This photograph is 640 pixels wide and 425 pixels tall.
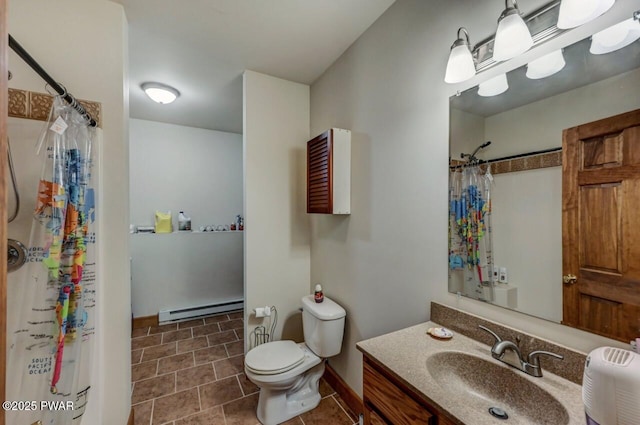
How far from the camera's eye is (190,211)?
368 centimetres

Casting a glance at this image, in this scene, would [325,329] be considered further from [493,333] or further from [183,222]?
[183,222]

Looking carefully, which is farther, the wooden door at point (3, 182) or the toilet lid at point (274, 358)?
the toilet lid at point (274, 358)

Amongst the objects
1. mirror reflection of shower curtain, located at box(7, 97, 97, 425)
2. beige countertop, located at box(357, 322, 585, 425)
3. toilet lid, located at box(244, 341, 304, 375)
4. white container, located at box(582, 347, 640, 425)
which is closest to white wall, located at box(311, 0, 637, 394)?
Answer: beige countertop, located at box(357, 322, 585, 425)

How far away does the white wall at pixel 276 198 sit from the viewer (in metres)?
2.20

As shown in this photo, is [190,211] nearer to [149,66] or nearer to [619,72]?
[149,66]

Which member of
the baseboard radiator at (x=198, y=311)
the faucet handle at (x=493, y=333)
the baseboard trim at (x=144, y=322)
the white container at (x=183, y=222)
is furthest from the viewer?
the white container at (x=183, y=222)

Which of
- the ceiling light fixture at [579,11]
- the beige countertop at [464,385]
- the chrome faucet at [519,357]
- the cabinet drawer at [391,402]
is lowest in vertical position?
the cabinet drawer at [391,402]

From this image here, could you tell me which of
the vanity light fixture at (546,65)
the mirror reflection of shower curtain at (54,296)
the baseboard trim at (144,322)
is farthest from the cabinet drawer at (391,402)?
the baseboard trim at (144,322)

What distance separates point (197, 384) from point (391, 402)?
74.1 inches

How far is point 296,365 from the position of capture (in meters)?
1.71

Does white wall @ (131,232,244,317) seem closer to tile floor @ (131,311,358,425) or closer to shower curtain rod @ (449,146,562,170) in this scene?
tile floor @ (131,311,358,425)

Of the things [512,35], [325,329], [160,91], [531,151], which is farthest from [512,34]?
[160,91]

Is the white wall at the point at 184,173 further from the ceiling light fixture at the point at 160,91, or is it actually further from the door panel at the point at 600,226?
the door panel at the point at 600,226

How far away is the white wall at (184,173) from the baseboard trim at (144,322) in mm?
826
